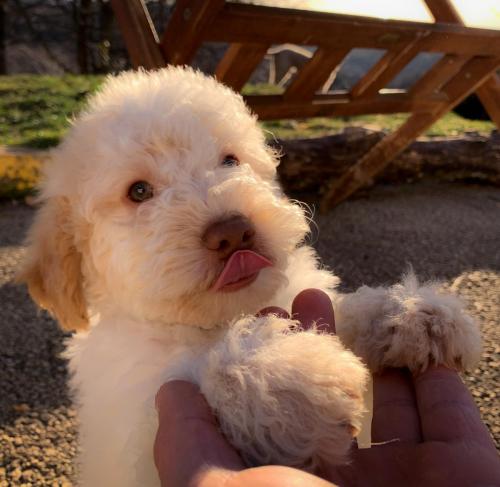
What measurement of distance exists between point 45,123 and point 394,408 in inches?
271

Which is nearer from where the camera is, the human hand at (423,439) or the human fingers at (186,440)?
the human fingers at (186,440)

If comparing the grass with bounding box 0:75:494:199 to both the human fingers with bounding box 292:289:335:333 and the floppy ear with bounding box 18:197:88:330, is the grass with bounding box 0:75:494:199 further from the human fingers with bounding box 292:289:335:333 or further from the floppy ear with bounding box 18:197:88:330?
the human fingers with bounding box 292:289:335:333

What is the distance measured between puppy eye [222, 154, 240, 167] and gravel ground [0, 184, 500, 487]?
1.59 metres

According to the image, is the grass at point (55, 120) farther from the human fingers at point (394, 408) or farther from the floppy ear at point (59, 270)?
the human fingers at point (394, 408)

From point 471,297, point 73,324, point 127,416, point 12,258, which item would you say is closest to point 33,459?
point 73,324

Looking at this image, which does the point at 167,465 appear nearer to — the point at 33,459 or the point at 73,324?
the point at 73,324

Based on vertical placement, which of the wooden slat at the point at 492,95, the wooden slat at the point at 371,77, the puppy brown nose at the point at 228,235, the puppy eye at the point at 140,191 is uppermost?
the puppy brown nose at the point at 228,235

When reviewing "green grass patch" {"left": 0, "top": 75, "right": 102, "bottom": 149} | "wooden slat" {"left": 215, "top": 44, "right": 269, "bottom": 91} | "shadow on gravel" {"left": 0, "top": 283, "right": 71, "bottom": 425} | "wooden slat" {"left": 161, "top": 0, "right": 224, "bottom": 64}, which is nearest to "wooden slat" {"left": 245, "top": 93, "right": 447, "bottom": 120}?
"wooden slat" {"left": 215, "top": 44, "right": 269, "bottom": 91}

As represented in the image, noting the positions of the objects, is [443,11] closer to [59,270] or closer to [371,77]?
[371,77]

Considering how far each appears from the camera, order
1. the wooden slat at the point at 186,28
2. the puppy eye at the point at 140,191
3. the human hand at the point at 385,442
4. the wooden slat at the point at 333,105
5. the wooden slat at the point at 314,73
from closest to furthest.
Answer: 1. the human hand at the point at 385,442
2. the puppy eye at the point at 140,191
3. the wooden slat at the point at 186,28
4. the wooden slat at the point at 314,73
5. the wooden slat at the point at 333,105

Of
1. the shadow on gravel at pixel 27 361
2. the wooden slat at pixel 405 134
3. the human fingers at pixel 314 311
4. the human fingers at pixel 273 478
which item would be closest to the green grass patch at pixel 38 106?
the shadow on gravel at pixel 27 361

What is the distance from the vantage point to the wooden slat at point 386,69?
3.69 metres

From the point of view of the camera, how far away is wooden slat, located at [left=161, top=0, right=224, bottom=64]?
2.67m

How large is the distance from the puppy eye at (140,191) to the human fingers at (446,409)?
1.11 m
